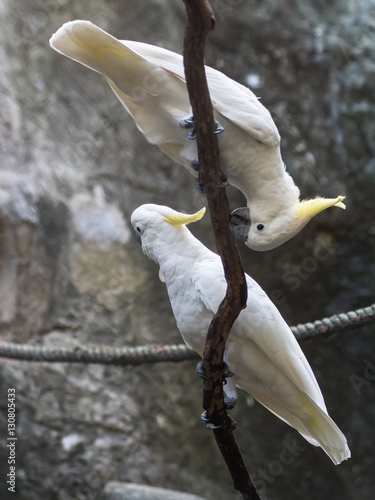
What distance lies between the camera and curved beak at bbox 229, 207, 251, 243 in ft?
5.03

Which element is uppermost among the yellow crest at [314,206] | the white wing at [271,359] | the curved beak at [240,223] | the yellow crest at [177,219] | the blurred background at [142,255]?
the yellow crest at [314,206]

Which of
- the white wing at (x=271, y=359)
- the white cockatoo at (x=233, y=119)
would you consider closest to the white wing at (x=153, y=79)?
the white cockatoo at (x=233, y=119)

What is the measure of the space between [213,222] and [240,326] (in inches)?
14.7

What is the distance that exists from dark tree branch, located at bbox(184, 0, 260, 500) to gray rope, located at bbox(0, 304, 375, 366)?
54 cm

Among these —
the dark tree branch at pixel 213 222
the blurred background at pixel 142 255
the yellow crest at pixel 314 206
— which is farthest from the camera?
the blurred background at pixel 142 255

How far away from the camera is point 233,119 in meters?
1.53

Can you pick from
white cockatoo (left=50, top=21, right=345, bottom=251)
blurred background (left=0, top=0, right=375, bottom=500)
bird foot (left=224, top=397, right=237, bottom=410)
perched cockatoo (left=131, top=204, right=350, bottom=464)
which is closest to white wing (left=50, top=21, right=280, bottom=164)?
white cockatoo (left=50, top=21, right=345, bottom=251)

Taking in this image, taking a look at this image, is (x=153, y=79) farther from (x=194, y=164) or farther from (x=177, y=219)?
(x=177, y=219)

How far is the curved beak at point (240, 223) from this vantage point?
60.4 inches

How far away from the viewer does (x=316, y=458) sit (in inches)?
133

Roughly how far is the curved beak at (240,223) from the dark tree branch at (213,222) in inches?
4.9

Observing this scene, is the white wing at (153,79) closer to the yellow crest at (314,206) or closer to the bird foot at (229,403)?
the yellow crest at (314,206)

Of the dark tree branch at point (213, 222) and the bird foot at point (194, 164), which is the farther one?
the bird foot at point (194, 164)

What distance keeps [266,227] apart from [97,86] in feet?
7.91
